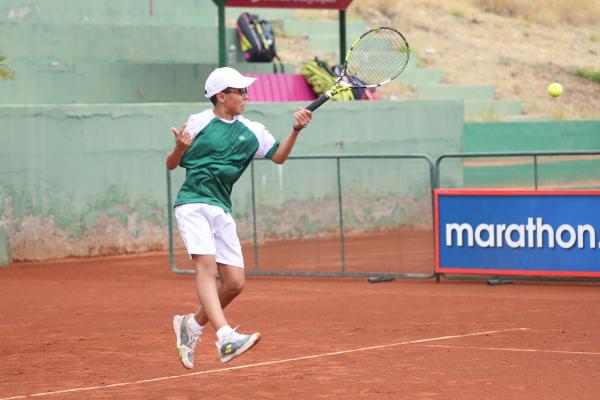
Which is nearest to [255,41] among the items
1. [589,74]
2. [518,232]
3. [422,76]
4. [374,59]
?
[422,76]

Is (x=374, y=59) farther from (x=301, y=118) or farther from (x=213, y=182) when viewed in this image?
(x=213, y=182)

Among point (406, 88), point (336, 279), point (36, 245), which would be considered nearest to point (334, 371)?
point (336, 279)

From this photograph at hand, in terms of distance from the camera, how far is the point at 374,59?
11148 millimetres

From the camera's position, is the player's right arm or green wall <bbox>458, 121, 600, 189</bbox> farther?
green wall <bbox>458, 121, 600, 189</bbox>

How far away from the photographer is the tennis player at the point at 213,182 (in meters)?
8.41

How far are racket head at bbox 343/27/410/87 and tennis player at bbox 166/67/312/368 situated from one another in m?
2.15

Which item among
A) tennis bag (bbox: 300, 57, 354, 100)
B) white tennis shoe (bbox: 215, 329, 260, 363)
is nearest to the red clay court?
white tennis shoe (bbox: 215, 329, 260, 363)

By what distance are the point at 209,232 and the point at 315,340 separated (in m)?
2.21

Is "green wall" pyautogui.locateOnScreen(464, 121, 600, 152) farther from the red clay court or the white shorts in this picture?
the white shorts

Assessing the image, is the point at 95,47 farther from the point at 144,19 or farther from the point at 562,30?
the point at 562,30

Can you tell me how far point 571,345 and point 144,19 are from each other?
1484 cm

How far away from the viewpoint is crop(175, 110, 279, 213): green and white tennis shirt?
8.48 meters

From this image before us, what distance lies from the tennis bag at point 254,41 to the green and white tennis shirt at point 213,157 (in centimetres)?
1442

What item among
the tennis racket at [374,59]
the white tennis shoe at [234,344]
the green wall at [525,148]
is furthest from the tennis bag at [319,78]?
the white tennis shoe at [234,344]
